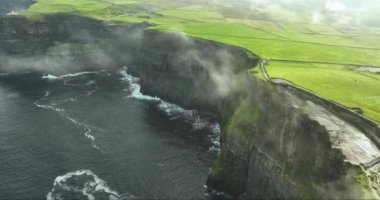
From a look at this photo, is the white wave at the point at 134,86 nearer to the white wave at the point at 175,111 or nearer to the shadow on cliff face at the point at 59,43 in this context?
the white wave at the point at 175,111

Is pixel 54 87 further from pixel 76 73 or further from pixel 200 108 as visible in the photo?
pixel 200 108

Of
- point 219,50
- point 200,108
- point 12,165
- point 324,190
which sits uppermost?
point 219,50

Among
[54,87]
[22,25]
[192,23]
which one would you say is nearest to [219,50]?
[192,23]

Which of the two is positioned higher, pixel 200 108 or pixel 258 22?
pixel 258 22

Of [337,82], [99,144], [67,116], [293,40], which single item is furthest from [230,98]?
[67,116]

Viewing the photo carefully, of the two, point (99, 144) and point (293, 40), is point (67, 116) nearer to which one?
point (99, 144)

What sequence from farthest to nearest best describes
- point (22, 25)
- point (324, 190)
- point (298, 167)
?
point (22, 25) → point (298, 167) → point (324, 190)
